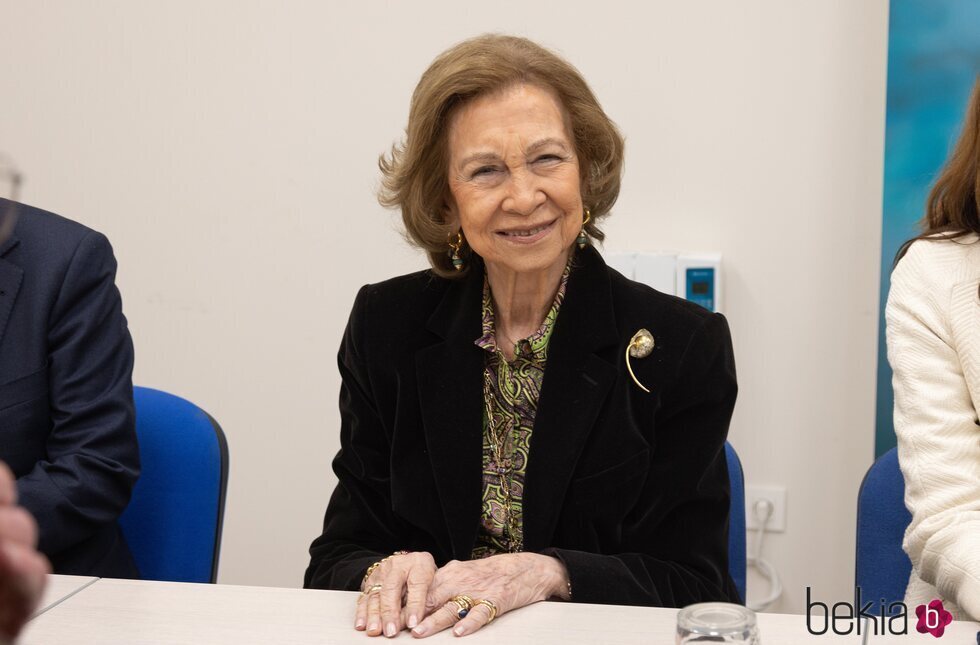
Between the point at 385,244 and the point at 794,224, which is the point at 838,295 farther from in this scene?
the point at 385,244

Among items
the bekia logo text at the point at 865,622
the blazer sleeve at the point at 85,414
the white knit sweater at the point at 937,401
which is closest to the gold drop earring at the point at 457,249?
the blazer sleeve at the point at 85,414

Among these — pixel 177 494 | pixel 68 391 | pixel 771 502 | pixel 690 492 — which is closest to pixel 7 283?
pixel 68 391

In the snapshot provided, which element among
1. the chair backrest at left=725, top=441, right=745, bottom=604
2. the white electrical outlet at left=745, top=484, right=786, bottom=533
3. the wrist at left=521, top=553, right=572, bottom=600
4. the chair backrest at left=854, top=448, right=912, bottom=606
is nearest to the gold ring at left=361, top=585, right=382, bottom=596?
the wrist at left=521, top=553, right=572, bottom=600

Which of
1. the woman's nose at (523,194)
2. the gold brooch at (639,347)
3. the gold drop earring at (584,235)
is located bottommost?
the gold brooch at (639,347)

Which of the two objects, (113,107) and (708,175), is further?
(113,107)

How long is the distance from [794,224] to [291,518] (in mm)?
1734

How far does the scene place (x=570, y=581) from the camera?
1665 millimetres

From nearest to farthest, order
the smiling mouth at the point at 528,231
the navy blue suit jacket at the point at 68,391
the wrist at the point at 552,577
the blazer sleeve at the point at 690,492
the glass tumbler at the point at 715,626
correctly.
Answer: the glass tumbler at the point at 715,626
the wrist at the point at 552,577
the blazer sleeve at the point at 690,492
the smiling mouth at the point at 528,231
the navy blue suit jacket at the point at 68,391

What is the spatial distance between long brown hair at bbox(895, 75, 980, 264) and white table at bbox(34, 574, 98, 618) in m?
1.45

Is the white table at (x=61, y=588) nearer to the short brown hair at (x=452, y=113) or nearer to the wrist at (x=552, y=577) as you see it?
the wrist at (x=552, y=577)

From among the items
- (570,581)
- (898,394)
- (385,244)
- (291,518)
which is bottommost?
(291,518)

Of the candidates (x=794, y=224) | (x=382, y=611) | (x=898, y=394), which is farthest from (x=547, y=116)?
(x=794, y=224)

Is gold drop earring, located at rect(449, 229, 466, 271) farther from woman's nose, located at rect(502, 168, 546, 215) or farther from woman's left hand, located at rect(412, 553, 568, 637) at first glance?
woman's left hand, located at rect(412, 553, 568, 637)

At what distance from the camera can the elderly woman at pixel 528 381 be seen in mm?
1847
